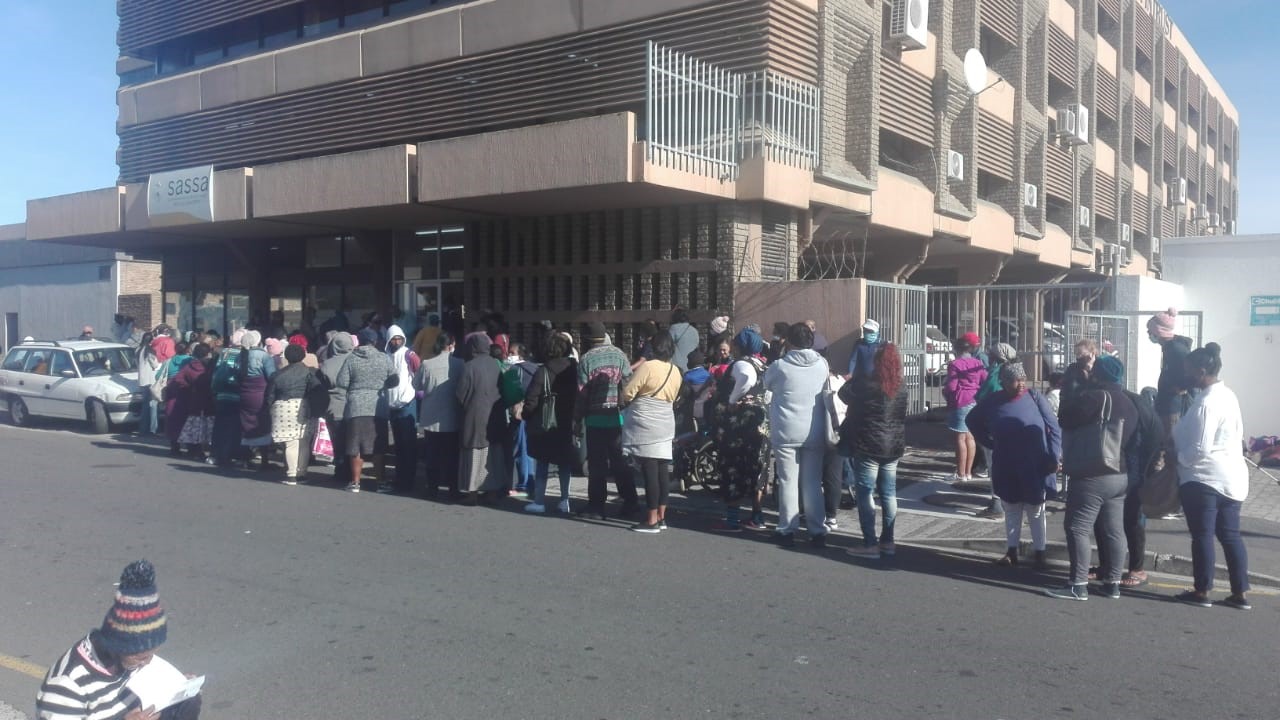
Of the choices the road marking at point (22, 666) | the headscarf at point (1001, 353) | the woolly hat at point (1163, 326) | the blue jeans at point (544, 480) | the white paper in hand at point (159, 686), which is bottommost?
the road marking at point (22, 666)

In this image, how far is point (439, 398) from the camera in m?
10.4

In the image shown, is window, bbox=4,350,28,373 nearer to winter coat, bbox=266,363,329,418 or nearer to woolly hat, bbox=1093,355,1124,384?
winter coat, bbox=266,363,329,418

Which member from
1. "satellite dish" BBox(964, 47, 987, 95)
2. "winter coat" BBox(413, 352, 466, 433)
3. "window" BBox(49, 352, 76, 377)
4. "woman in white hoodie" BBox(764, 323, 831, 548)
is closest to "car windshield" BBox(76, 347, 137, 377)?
"window" BBox(49, 352, 76, 377)

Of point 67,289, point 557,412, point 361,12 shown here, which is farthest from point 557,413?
point 67,289

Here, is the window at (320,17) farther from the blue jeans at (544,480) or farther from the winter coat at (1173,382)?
the winter coat at (1173,382)

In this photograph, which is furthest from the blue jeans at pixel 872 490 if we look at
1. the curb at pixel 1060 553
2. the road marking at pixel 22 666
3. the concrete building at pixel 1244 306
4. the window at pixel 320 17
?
the window at pixel 320 17

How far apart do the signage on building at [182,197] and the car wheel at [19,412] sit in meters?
3.90

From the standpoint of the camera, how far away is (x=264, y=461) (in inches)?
496

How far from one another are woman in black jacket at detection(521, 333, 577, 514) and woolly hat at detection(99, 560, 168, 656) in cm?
647

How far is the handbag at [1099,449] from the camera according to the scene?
22.5 ft

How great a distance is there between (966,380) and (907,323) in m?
3.06

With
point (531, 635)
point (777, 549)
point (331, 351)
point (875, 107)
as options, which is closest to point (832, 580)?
point (777, 549)

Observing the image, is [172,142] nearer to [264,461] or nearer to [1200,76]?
[264,461]

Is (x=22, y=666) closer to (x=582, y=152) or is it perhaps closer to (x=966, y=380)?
(x=966, y=380)
